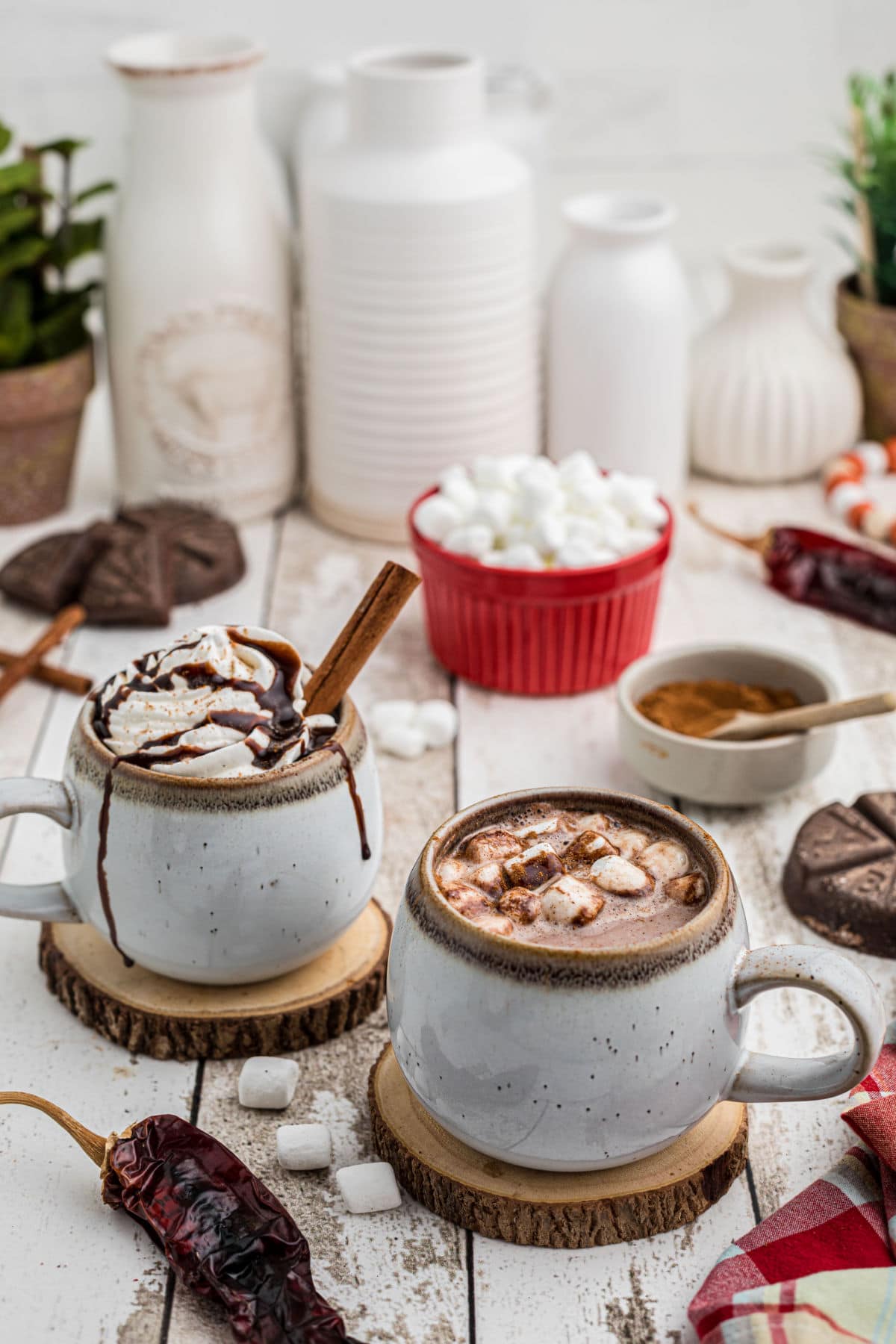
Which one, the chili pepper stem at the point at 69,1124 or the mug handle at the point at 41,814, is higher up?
the mug handle at the point at 41,814

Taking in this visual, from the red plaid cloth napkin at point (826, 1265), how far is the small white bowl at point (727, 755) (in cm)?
41

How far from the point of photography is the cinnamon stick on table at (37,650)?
65.2 inches

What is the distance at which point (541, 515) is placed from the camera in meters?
1.65

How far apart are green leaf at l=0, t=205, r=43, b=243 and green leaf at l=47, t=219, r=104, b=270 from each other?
9 cm

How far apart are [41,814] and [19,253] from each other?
3.29 ft

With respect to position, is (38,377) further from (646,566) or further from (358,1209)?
(358,1209)

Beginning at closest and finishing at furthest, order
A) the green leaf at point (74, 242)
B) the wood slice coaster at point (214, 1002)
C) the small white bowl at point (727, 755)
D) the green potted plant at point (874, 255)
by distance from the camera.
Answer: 1. the wood slice coaster at point (214, 1002)
2. the small white bowl at point (727, 755)
3. the green leaf at point (74, 242)
4. the green potted plant at point (874, 255)

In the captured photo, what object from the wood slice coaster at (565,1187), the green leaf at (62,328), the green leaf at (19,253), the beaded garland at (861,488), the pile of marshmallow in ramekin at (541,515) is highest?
the green leaf at (19,253)

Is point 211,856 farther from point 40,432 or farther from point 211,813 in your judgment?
point 40,432

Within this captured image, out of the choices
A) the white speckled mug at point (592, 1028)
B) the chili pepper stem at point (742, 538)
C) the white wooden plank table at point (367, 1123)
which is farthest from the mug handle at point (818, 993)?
the chili pepper stem at point (742, 538)

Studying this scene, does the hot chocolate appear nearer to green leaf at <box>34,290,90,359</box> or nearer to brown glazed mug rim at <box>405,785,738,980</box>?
brown glazed mug rim at <box>405,785,738,980</box>

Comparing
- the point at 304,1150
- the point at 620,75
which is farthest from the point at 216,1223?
the point at 620,75

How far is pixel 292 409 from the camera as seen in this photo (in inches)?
83.7

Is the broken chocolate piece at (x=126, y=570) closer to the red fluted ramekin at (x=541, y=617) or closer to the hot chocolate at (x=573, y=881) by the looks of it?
the red fluted ramekin at (x=541, y=617)
